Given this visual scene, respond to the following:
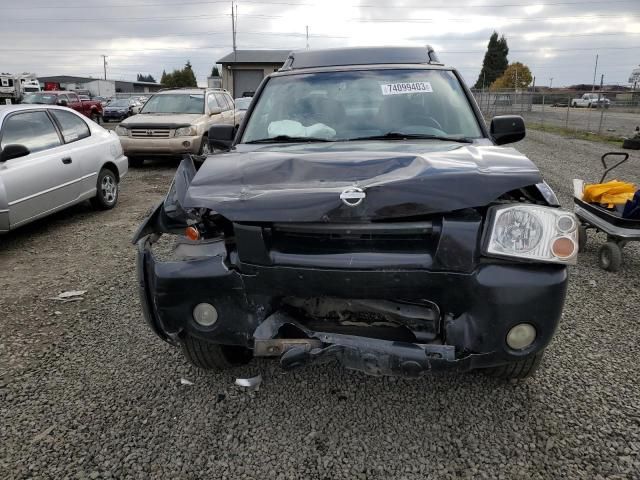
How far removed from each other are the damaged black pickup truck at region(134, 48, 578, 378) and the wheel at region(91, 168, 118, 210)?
17.4 ft

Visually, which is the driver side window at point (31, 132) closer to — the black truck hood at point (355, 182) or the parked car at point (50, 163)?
the parked car at point (50, 163)

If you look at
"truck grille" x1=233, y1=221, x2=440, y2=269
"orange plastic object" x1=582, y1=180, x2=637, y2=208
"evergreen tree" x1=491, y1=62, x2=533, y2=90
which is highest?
"evergreen tree" x1=491, y1=62, x2=533, y2=90

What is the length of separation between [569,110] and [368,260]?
97.7ft

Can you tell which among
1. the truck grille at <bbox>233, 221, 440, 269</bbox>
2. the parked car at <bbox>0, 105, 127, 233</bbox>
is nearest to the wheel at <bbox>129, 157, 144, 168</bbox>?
the parked car at <bbox>0, 105, 127, 233</bbox>

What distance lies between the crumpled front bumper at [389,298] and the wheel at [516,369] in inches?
16.4

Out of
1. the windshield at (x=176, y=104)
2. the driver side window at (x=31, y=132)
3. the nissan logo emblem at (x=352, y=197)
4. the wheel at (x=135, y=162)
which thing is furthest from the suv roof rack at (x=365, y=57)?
the wheel at (x=135, y=162)

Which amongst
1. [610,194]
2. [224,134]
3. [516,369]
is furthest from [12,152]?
[610,194]

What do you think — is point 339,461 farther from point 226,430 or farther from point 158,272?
point 158,272

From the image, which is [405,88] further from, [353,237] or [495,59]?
[495,59]

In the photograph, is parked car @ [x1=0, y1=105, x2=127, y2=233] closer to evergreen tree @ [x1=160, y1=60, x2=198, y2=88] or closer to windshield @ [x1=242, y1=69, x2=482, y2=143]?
windshield @ [x1=242, y1=69, x2=482, y2=143]

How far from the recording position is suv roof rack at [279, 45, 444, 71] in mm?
4270

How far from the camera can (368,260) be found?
229cm

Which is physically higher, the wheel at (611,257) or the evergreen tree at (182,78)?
the evergreen tree at (182,78)

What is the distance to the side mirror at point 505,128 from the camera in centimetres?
381
